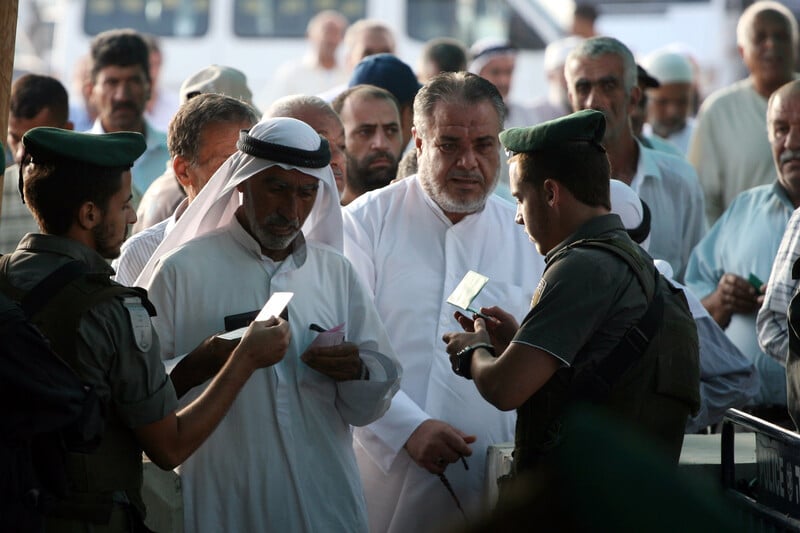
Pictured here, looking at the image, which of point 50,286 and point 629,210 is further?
point 629,210

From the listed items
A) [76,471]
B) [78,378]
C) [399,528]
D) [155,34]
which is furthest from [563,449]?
[155,34]

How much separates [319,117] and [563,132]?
226 centimetres

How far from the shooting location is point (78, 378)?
2.89m

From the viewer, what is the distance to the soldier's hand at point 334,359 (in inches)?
155

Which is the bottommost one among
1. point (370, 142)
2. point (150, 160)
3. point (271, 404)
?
point (271, 404)

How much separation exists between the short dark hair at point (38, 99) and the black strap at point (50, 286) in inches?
150

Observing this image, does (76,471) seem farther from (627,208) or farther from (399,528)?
(627,208)

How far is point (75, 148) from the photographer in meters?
3.34

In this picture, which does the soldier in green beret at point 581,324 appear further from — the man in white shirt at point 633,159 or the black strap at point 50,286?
the man in white shirt at point 633,159

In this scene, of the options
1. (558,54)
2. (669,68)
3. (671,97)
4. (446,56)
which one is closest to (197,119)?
(446,56)

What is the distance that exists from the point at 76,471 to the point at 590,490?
2228 millimetres

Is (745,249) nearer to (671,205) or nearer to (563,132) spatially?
(671,205)

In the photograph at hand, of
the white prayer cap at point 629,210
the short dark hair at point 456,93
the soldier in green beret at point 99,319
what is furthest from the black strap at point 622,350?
the short dark hair at point 456,93

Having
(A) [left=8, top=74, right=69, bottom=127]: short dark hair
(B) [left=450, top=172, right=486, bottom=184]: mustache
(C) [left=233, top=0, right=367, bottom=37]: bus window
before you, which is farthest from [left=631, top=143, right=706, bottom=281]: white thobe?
(C) [left=233, top=0, right=367, bottom=37]: bus window
